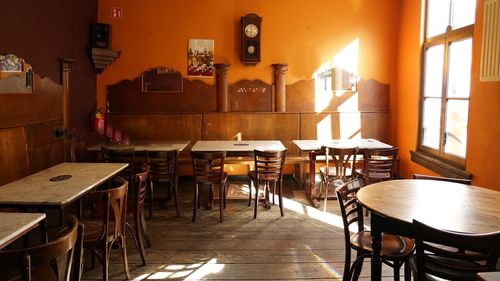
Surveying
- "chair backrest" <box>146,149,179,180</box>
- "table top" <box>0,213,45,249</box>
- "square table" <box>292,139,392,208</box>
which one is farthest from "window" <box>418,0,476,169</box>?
"table top" <box>0,213,45,249</box>

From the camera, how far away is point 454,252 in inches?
84.7

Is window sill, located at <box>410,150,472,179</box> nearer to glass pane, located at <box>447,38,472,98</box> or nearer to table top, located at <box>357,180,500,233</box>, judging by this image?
glass pane, located at <box>447,38,472,98</box>

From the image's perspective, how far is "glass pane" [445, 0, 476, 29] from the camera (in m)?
4.85

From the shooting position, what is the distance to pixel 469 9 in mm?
4926

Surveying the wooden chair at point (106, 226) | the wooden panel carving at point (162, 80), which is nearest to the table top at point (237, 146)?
the wooden panel carving at point (162, 80)

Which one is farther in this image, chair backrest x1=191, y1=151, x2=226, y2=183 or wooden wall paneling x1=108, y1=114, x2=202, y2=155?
wooden wall paneling x1=108, y1=114, x2=202, y2=155

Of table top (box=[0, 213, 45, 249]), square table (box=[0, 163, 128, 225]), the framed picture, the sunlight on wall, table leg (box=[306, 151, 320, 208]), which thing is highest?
the framed picture

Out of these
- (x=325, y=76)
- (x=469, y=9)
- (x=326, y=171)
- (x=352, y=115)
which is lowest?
(x=326, y=171)

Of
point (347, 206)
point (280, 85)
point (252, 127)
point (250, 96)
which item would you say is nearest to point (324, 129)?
point (280, 85)

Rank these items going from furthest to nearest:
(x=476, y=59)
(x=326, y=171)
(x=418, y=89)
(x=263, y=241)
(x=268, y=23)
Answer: (x=268, y=23)
(x=418, y=89)
(x=326, y=171)
(x=476, y=59)
(x=263, y=241)

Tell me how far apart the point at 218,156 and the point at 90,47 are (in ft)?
9.91

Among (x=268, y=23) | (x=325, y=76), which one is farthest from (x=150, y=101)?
(x=325, y=76)

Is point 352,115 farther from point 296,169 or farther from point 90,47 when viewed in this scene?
point 90,47

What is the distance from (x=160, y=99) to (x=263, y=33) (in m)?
1.99
